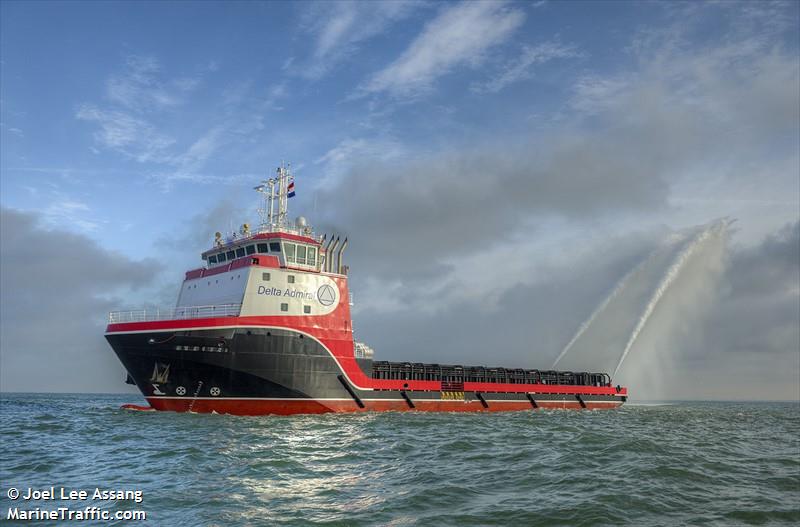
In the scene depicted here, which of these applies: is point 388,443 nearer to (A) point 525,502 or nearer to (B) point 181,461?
(B) point 181,461

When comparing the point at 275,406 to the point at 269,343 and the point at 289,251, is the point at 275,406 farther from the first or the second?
the point at 289,251

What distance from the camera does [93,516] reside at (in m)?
9.80

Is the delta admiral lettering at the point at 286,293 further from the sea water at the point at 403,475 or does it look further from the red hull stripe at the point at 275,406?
the sea water at the point at 403,475

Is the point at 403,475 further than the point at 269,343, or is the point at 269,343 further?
the point at 269,343

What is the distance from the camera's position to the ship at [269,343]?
2639cm

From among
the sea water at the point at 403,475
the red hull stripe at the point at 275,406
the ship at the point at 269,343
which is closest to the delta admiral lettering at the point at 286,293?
the ship at the point at 269,343

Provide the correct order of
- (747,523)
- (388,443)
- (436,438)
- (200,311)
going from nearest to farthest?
(747,523), (388,443), (436,438), (200,311)

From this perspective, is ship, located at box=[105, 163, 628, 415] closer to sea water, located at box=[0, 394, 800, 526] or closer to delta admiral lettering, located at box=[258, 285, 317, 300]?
delta admiral lettering, located at box=[258, 285, 317, 300]

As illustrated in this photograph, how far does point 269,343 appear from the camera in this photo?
27.2 metres

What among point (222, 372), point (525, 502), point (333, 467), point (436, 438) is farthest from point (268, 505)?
point (222, 372)

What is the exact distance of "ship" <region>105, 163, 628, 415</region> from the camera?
→ 86.6ft

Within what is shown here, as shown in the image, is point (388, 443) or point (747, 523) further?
point (388, 443)

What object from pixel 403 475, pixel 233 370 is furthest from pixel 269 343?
pixel 403 475

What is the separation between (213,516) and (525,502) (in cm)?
564
